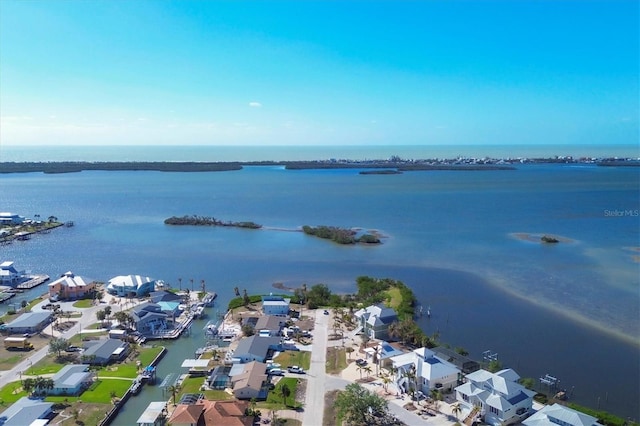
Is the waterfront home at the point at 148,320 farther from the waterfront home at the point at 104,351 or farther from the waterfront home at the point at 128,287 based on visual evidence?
the waterfront home at the point at 128,287

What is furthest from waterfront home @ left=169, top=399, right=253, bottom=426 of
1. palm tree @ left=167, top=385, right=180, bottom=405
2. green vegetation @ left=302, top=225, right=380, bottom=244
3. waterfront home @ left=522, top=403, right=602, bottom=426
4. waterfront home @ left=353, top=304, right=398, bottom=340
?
green vegetation @ left=302, top=225, right=380, bottom=244

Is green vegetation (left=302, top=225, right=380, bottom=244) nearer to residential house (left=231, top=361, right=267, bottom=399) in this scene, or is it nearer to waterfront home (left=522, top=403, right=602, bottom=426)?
residential house (left=231, top=361, right=267, bottom=399)

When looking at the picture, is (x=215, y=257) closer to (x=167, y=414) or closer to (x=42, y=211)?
(x=167, y=414)

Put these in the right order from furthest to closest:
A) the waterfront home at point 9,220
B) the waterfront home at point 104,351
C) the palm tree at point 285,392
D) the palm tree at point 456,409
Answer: the waterfront home at point 9,220 → the waterfront home at point 104,351 → the palm tree at point 285,392 → the palm tree at point 456,409

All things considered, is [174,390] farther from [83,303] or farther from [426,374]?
[83,303]

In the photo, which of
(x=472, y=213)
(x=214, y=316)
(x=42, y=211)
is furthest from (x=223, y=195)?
(x=214, y=316)

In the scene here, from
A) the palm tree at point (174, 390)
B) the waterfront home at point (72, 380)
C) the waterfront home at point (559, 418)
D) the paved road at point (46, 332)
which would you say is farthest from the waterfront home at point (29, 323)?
the waterfront home at point (559, 418)

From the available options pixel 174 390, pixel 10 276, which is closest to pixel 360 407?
pixel 174 390
